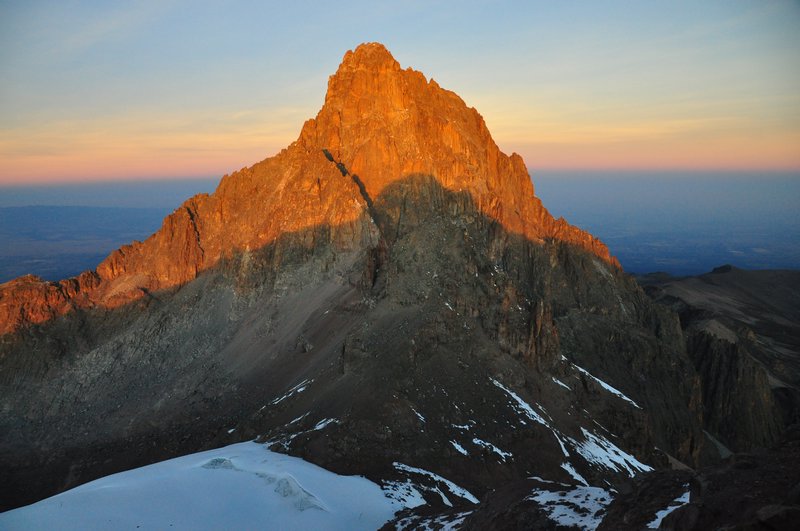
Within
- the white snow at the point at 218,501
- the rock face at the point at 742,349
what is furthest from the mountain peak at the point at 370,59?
the rock face at the point at 742,349

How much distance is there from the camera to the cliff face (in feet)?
247

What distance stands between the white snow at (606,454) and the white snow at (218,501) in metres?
21.7

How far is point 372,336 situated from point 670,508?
37.2 meters

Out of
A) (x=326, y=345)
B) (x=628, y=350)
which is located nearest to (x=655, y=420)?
(x=628, y=350)

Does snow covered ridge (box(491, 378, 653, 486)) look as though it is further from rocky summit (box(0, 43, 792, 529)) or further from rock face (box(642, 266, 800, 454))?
rock face (box(642, 266, 800, 454))

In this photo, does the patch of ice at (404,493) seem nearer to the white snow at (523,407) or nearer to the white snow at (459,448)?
the white snow at (459,448)

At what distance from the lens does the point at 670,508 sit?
61.6 feet

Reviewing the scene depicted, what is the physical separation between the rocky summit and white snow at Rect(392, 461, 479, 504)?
0.17 meters

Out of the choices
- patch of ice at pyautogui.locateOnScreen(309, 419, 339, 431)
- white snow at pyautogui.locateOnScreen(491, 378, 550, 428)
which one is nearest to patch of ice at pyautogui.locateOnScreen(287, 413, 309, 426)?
patch of ice at pyautogui.locateOnScreen(309, 419, 339, 431)

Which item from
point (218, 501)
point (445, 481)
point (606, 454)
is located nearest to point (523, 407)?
point (606, 454)

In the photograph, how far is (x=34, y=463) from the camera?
60375 millimetres

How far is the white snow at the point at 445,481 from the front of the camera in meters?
38.0

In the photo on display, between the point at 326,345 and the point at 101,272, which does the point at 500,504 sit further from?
the point at 101,272

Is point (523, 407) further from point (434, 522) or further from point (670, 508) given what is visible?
point (670, 508)
